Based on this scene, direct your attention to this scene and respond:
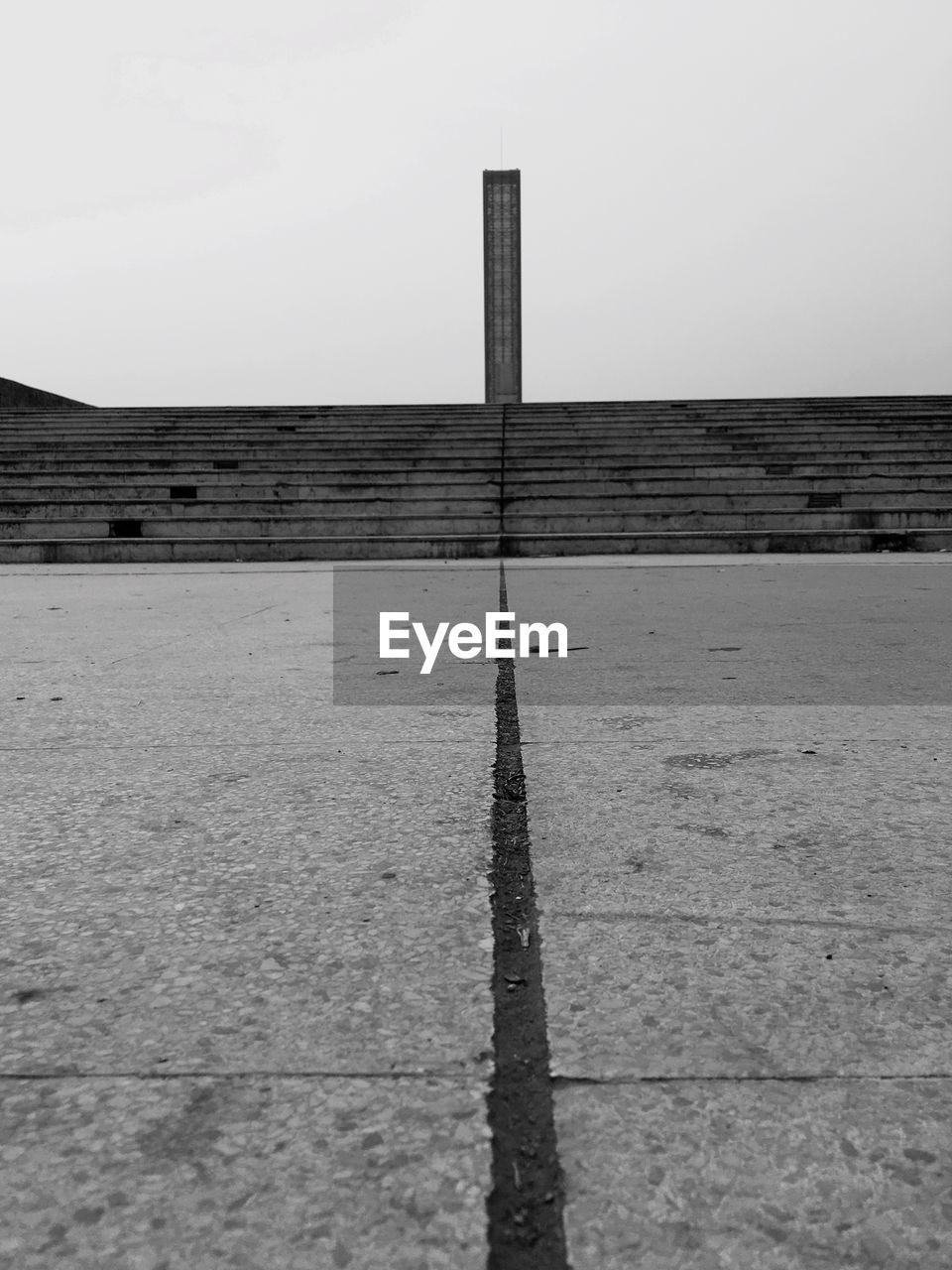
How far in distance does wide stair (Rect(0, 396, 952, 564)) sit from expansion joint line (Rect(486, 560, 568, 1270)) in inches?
271

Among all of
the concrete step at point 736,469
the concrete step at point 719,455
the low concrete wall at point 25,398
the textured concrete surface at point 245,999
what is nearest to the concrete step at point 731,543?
the concrete step at point 736,469

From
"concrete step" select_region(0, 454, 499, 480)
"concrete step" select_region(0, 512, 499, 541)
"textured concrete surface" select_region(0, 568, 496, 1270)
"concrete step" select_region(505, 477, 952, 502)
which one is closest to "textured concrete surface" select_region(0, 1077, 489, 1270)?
"textured concrete surface" select_region(0, 568, 496, 1270)

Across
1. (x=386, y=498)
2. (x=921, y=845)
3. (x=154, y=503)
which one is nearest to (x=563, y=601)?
(x=921, y=845)

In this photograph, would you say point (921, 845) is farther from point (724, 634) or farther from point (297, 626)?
point (297, 626)

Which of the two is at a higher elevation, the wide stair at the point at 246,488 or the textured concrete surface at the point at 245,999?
the wide stair at the point at 246,488

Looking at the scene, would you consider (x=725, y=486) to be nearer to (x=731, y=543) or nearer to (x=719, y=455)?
Result: (x=719, y=455)

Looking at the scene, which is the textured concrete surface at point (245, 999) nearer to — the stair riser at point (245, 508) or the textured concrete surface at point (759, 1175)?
the textured concrete surface at point (759, 1175)

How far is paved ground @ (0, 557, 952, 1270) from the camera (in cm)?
63

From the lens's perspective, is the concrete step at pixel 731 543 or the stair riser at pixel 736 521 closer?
the concrete step at pixel 731 543

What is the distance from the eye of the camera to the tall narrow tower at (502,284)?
3169 centimetres

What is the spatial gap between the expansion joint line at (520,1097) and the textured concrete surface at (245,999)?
0.5 inches

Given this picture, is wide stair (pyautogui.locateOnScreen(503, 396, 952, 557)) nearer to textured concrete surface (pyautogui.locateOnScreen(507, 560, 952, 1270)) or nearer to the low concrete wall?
textured concrete surface (pyautogui.locateOnScreen(507, 560, 952, 1270))

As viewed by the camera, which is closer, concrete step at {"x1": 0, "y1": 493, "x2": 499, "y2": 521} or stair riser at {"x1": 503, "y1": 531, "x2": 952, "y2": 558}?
stair riser at {"x1": 503, "y1": 531, "x2": 952, "y2": 558}

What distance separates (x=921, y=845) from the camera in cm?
128
